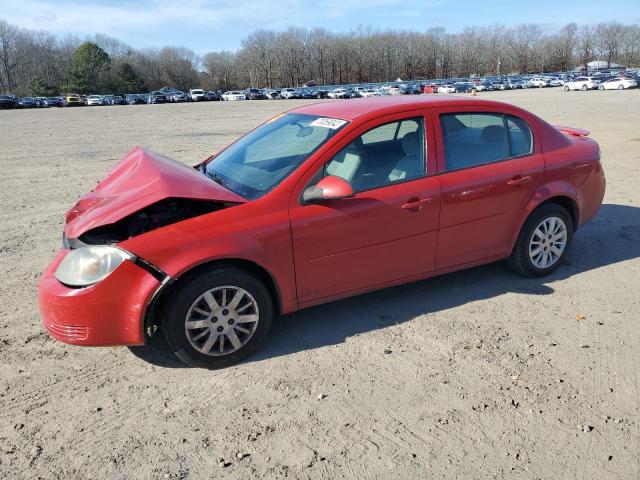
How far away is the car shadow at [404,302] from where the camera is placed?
3.93 m

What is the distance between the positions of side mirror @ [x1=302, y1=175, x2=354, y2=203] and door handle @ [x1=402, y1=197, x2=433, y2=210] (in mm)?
590

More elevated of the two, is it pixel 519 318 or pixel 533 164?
pixel 533 164

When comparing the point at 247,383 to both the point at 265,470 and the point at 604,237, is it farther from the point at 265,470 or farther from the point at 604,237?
the point at 604,237

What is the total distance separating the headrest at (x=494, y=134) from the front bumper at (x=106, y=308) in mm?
2997

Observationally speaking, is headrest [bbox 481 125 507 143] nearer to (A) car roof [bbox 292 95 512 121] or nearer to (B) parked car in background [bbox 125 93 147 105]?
(A) car roof [bbox 292 95 512 121]

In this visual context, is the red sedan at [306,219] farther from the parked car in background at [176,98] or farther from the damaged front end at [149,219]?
the parked car in background at [176,98]

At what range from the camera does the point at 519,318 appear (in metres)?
4.21

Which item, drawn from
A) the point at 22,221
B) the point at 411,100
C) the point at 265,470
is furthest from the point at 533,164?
the point at 22,221

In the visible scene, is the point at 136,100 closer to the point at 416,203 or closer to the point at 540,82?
the point at 540,82

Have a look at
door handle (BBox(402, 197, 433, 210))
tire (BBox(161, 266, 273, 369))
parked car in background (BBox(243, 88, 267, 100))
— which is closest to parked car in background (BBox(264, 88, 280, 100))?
parked car in background (BBox(243, 88, 267, 100))

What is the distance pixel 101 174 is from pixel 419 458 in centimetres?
992

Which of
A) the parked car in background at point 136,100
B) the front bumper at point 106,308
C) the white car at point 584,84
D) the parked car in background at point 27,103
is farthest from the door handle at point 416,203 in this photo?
the parked car in background at point 27,103

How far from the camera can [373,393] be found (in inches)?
131

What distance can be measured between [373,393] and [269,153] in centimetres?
209
